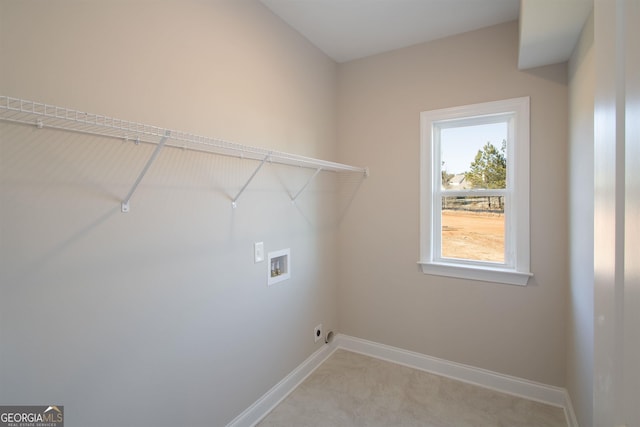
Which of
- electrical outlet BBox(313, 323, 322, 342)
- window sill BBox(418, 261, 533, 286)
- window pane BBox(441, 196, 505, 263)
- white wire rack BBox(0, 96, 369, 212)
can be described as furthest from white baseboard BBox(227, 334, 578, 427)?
white wire rack BBox(0, 96, 369, 212)

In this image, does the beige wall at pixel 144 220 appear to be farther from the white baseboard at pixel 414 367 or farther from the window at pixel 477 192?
the window at pixel 477 192

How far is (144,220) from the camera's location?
130 centimetres

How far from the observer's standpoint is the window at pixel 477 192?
2.12 m

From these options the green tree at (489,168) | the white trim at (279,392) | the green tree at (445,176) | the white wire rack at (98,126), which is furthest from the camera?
the green tree at (445,176)

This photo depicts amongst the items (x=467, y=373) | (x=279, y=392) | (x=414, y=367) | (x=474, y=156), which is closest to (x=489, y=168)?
(x=474, y=156)

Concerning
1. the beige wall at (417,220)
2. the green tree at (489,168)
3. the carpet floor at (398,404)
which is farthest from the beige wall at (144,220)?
the green tree at (489,168)

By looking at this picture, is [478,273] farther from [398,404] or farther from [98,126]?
[98,126]

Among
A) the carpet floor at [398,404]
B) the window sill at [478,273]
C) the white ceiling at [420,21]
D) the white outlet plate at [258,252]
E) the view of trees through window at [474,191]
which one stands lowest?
the carpet floor at [398,404]

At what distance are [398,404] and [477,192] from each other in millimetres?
1685

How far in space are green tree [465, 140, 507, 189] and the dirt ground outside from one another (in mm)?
244

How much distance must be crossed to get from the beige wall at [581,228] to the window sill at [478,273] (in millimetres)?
307

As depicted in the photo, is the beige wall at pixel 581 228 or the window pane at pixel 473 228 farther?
the window pane at pixel 473 228

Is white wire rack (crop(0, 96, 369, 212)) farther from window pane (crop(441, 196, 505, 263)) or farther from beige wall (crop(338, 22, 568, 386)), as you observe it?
window pane (crop(441, 196, 505, 263))

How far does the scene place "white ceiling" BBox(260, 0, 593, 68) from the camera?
1.56 m
